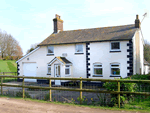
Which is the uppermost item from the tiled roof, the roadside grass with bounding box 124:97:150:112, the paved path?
the tiled roof

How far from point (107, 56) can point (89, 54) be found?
2.18 meters

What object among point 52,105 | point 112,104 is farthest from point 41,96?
point 112,104

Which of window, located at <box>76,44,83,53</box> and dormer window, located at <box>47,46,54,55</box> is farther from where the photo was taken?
dormer window, located at <box>47,46,54,55</box>

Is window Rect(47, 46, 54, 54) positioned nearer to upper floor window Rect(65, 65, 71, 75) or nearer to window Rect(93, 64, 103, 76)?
upper floor window Rect(65, 65, 71, 75)

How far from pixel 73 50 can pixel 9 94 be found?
37.6 ft

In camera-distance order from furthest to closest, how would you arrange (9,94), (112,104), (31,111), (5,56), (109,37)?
(5,56)
(109,37)
(9,94)
(112,104)
(31,111)

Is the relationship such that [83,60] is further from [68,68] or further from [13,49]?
[13,49]

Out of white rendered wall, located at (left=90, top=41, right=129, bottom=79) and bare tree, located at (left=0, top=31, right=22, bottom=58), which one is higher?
bare tree, located at (left=0, top=31, right=22, bottom=58)

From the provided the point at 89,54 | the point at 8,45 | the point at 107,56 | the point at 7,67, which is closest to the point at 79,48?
the point at 89,54

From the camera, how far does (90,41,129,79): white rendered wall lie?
687 inches

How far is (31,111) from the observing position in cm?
672

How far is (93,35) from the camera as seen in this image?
20016mm

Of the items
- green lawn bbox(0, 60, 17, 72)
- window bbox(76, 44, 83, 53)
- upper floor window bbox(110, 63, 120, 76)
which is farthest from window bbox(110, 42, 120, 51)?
green lawn bbox(0, 60, 17, 72)

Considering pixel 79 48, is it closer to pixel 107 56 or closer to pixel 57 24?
pixel 107 56
